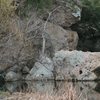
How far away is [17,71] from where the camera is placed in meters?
25.9

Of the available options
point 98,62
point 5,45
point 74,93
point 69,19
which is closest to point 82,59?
point 98,62

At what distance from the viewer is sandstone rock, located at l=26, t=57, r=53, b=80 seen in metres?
25.9

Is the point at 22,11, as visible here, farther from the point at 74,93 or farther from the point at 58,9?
the point at 74,93

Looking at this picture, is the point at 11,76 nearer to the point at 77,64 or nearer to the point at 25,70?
the point at 25,70

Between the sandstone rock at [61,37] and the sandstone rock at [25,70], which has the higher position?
the sandstone rock at [61,37]

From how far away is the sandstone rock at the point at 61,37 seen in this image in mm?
28672

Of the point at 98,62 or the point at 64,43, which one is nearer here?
the point at 98,62

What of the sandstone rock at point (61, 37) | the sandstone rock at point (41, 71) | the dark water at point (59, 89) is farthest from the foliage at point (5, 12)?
the sandstone rock at point (61, 37)

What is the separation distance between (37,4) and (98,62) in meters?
5.57

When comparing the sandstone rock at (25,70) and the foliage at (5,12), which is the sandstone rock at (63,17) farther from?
the foliage at (5,12)

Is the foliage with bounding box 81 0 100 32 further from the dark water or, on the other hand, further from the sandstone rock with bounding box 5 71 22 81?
the dark water

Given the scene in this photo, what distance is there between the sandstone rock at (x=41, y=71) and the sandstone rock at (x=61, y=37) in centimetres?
203

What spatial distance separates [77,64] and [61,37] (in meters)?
A: 3.91

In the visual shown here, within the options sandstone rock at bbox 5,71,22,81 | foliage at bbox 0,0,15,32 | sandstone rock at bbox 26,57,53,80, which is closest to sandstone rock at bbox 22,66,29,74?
sandstone rock at bbox 26,57,53,80
